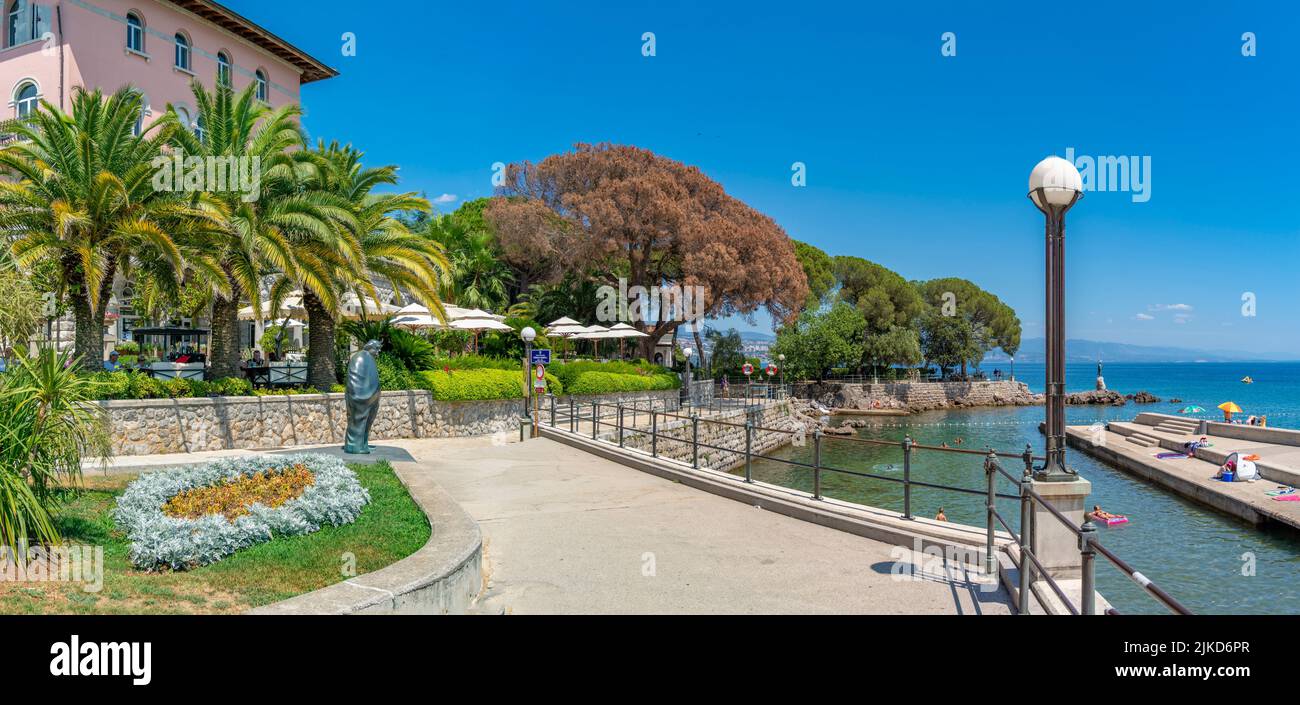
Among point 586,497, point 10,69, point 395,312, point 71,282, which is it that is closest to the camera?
point 586,497

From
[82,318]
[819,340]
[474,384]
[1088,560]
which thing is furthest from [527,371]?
[819,340]

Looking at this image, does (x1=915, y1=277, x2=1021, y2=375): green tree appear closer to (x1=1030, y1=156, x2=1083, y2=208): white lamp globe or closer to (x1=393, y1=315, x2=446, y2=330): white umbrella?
(x1=393, y1=315, x2=446, y2=330): white umbrella

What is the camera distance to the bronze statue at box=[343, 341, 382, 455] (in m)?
13.5

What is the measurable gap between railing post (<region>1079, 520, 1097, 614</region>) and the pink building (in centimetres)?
2650

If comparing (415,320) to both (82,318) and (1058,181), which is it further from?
(1058,181)

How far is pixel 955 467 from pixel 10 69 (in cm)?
3716

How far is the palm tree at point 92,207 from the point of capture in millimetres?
13086

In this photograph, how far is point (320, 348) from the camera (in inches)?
719

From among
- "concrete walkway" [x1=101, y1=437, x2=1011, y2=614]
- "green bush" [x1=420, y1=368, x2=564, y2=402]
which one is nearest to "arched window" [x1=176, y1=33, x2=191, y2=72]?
"green bush" [x1=420, y1=368, x2=564, y2=402]

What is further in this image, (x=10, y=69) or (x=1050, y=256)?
(x=10, y=69)

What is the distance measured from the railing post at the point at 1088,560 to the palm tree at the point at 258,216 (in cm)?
1510
